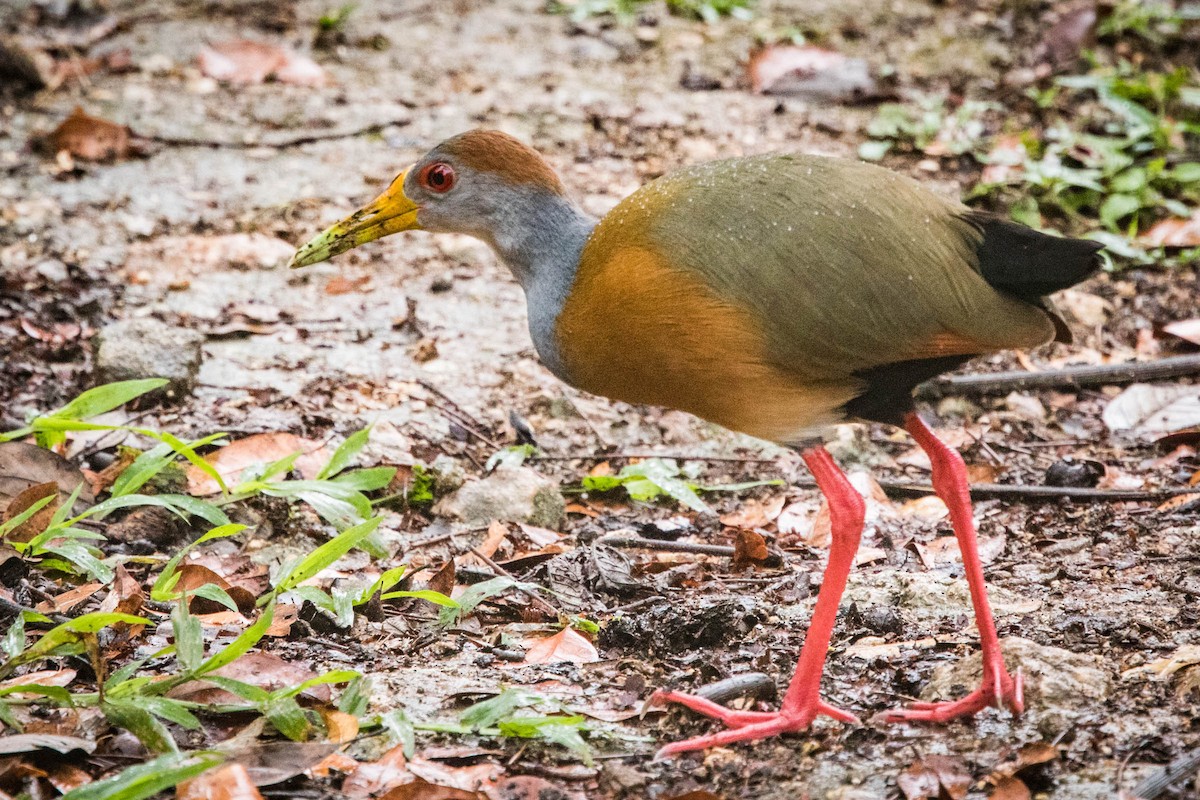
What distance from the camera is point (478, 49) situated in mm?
8070

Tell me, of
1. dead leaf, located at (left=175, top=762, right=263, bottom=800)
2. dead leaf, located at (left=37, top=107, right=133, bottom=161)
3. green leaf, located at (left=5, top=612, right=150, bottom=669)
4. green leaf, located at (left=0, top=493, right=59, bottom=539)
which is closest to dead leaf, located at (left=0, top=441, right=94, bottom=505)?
green leaf, located at (left=0, top=493, right=59, bottom=539)

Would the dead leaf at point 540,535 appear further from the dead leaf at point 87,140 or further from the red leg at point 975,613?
the dead leaf at point 87,140

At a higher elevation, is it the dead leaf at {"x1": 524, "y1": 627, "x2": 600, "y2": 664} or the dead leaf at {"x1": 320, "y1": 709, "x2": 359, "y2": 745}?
the dead leaf at {"x1": 320, "y1": 709, "x2": 359, "y2": 745}

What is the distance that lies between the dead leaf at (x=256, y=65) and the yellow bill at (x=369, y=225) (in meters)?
3.76

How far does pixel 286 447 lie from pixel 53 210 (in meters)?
2.58

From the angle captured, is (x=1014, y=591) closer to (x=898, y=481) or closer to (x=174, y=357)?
(x=898, y=481)

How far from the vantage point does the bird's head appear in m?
4.01

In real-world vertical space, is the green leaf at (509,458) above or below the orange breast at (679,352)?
below

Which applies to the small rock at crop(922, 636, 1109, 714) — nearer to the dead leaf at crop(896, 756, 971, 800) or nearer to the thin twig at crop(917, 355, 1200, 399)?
the dead leaf at crop(896, 756, 971, 800)

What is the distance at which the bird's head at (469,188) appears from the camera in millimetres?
4008

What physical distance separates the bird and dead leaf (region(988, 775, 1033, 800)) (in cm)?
37

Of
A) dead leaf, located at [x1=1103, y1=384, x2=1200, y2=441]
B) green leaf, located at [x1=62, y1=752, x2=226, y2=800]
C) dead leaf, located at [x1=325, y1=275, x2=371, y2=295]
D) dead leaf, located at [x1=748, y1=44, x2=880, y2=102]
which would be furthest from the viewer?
dead leaf, located at [x1=748, y1=44, x2=880, y2=102]

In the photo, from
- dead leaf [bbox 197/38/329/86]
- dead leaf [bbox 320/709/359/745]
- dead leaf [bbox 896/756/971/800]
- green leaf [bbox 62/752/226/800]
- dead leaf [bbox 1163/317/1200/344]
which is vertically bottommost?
dead leaf [bbox 320/709/359/745]

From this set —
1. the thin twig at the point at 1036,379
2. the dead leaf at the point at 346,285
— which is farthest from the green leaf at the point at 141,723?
the thin twig at the point at 1036,379
